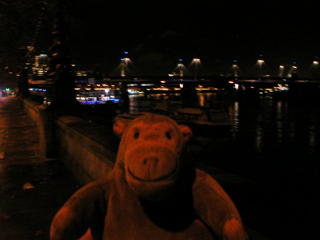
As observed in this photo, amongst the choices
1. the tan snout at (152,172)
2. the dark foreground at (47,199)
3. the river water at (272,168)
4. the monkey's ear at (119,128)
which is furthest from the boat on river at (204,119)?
the tan snout at (152,172)

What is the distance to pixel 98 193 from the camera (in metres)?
1.98

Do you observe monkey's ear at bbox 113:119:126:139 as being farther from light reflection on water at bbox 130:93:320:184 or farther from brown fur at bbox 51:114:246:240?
light reflection on water at bbox 130:93:320:184

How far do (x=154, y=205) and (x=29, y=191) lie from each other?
13.5ft

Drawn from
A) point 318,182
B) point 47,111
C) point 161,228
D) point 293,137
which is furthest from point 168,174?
point 293,137

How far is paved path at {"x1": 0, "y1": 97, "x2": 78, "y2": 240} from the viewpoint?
12.7 ft

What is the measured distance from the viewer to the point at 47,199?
4.89m

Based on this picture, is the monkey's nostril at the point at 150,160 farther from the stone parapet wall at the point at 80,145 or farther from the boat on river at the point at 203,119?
the boat on river at the point at 203,119

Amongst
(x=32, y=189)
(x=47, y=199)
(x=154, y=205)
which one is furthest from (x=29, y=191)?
(x=154, y=205)

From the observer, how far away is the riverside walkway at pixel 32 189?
3709mm

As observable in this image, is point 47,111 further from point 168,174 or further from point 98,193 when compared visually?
point 168,174

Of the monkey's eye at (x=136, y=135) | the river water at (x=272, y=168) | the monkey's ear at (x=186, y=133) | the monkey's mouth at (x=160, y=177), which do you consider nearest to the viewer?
the monkey's mouth at (x=160, y=177)

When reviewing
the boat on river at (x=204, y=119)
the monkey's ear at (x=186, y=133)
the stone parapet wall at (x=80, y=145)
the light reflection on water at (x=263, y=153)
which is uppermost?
the monkey's ear at (x=186, y=133)

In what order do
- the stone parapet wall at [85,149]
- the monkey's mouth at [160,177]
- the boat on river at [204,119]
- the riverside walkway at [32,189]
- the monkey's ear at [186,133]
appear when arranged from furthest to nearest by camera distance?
the boat on river at [204,119]
the stone parapet wall at [85,149]
the riverside walkway at [32,189]
the monkey's ear at [186,133]
the monkey's mouth at [160,177]

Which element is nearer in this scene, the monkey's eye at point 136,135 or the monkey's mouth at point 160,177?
the monkey's mouth at point 160,177
